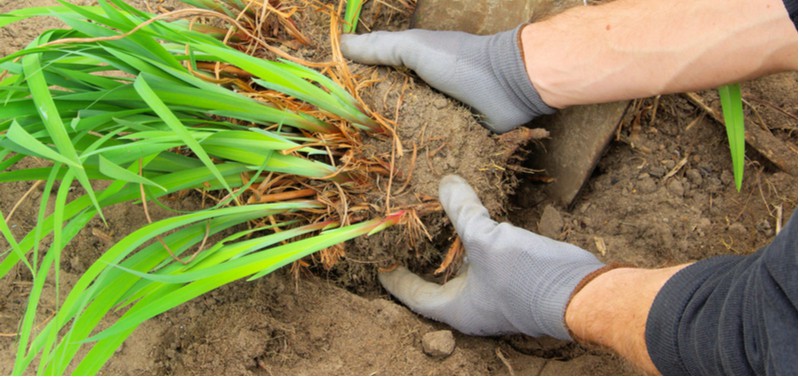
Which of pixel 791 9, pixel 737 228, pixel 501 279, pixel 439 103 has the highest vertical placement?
pixel 791 9

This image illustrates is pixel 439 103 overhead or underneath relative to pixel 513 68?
underneath

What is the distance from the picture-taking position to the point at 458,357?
1.34 metres

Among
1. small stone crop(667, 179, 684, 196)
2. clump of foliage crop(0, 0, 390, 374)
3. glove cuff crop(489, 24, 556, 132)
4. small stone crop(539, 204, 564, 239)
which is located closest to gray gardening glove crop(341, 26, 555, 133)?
glove cuff crop(489, 24, 556, 132)

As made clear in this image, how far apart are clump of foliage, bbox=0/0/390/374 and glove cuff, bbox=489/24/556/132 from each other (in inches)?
11.9

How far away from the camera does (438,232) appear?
1.42m

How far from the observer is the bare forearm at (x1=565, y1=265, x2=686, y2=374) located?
1043 mm

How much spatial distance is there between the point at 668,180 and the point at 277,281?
1001mm

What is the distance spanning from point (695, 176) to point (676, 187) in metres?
0.06

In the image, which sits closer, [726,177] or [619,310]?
[619,310]

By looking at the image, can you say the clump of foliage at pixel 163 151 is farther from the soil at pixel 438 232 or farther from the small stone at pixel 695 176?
the small stone at pixel 695 176

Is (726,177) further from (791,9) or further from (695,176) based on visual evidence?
(791,9)

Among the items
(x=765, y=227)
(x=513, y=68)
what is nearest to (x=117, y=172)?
(x=513, y=68)

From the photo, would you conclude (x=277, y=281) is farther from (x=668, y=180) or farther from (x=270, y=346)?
(x=668, y=180)

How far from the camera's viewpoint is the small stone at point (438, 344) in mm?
1327
